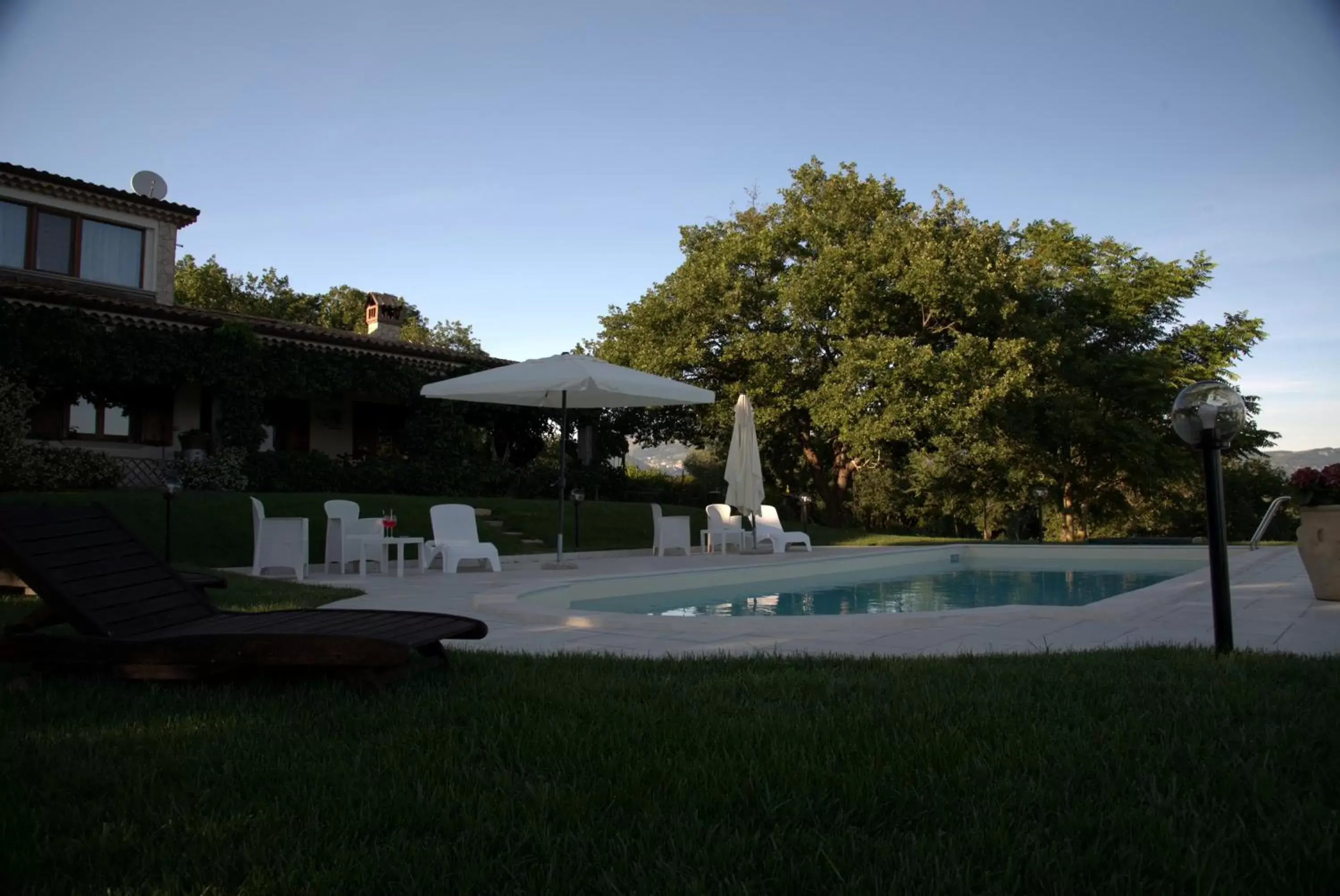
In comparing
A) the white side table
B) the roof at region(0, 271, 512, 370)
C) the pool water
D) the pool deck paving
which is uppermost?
the roof at region(0, 271, 512, 370)

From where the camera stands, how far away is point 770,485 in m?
25.0

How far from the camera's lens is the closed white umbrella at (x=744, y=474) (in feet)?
46.7

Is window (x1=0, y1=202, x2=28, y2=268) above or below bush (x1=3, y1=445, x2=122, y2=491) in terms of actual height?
above

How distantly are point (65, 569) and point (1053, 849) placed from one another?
12.6ft

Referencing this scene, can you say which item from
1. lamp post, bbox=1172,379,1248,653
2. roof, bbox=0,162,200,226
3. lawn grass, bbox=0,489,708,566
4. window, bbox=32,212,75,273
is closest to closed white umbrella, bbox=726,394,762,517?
lawn grass, bbox=0,489,708,566

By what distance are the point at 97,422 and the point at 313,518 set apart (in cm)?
615

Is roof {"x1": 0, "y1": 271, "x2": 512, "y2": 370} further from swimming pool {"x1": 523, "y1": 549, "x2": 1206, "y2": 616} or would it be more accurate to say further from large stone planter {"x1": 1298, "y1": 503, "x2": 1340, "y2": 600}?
large stone planter {"x1": 1298, "y1": 503, "x2": 1340, "y2": 600}

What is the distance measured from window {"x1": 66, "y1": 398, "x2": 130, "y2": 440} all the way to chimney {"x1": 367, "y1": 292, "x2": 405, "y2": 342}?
22.5 ft

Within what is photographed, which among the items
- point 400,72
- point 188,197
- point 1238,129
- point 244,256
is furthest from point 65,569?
point 244,256

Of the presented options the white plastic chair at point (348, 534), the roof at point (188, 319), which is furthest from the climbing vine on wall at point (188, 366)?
the white plastic chair at point (348, 534)

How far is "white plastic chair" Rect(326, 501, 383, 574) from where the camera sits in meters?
10.0

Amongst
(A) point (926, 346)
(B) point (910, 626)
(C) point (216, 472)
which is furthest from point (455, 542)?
(A) point (926, 346)

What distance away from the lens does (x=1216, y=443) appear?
4.43 meters

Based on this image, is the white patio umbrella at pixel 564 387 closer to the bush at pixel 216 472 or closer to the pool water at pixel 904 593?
the pool water at pixel 904 593
